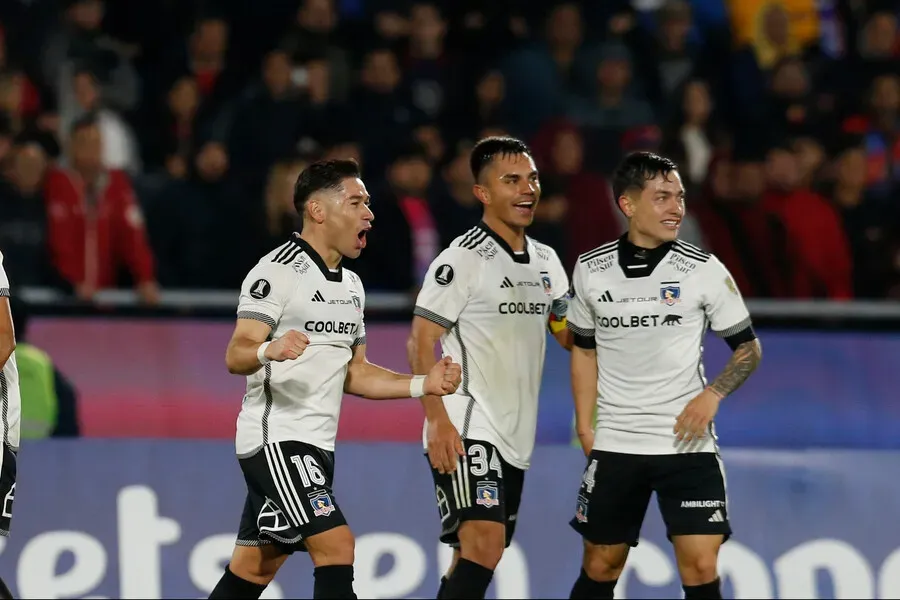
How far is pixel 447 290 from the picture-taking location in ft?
23.7

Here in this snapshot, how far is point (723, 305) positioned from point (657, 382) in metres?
0.44

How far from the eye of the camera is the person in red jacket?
10344 mm

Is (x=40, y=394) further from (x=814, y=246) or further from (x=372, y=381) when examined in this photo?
(x=814, y=246)

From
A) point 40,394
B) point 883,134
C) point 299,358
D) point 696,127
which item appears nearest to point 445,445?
point 299,358

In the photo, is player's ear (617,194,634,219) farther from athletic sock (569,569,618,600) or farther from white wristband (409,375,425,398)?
athletic sock (569,569,618,600)

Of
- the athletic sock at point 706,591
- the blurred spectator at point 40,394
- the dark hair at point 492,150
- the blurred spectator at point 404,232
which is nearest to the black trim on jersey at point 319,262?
the dark hair at point 492,150

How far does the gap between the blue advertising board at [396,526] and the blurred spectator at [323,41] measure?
4323mm

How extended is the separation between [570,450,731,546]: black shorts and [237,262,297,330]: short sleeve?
1.62 m

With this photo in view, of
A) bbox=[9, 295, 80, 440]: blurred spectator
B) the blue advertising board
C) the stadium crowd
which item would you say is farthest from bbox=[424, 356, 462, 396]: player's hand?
the stadium crowd

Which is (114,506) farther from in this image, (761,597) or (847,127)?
(847,127)

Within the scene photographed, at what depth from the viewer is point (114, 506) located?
28.1ft

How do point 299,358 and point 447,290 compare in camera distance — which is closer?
point 299,358

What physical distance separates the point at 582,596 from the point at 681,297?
4.68 feet

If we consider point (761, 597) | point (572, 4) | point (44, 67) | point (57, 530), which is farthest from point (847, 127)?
point (57, 530)
